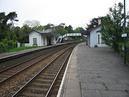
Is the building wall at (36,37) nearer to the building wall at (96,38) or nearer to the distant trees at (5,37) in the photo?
the distant trees at (5,37)

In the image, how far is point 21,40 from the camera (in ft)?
234

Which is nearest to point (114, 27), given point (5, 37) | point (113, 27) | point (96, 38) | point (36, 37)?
point (113, 27)

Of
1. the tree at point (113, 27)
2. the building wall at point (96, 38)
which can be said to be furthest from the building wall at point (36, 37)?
the tree at point (113, 27)

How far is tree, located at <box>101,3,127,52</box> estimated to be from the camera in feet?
110

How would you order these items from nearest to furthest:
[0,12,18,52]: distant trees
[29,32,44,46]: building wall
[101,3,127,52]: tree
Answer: [101,3,127,52]: tree, [0,12,18,52]: distant trees, [29,32,44,46]: building wall

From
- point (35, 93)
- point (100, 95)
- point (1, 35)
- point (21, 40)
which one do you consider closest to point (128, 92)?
point (100, 95)

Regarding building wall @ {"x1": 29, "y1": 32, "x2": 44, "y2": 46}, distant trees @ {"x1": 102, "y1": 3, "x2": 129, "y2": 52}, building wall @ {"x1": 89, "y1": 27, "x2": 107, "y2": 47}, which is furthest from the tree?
building wall @ {"x1": 29, "y1": 32, "x2": 44, "y2": 46}

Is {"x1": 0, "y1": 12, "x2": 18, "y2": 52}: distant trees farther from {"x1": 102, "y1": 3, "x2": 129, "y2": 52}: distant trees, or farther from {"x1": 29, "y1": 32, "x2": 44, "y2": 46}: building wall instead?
{"x1": 102, "y1": 3, "x2": 129, "y2": 52}: distant trees

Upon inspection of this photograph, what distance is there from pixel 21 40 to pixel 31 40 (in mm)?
5902

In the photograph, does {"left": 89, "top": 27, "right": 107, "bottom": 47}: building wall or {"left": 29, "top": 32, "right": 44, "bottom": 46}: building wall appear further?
{"left": 29, "top": 32, "right": 44, "bottom": 46}: building wall

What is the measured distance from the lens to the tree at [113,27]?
3359cm

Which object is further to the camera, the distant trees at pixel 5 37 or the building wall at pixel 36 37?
the building wall at pixel 36 37

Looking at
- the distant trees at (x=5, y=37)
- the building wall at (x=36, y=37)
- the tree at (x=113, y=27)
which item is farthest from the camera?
the building wall at (x=36, y=37)

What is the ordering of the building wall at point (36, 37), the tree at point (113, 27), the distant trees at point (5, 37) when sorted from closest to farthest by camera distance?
the tree at point (113, 27)
the distant trees at point (5, 37)
the building wall at point (36, 37)
